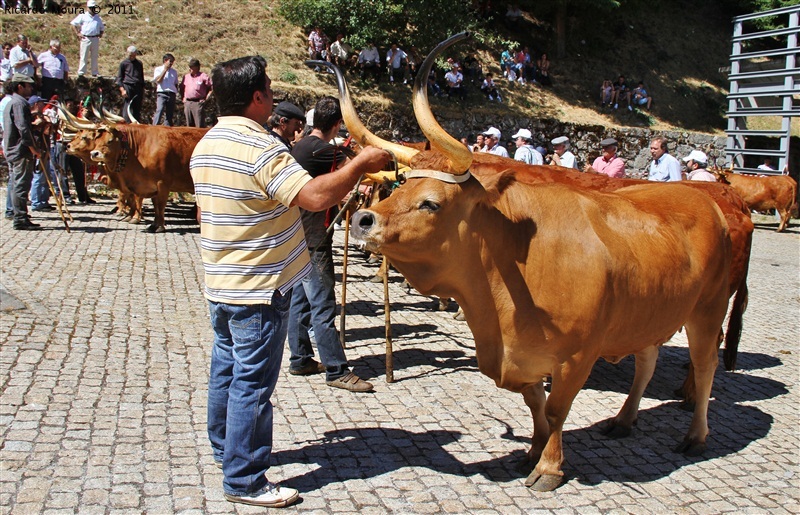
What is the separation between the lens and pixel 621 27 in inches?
1412

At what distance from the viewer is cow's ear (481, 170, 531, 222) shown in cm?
462

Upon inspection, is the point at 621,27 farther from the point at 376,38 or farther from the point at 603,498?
the point at 603,498

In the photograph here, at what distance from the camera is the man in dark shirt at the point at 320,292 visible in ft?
20.8

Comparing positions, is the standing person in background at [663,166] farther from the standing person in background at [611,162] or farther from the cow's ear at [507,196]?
the cow's ear at [507,196]

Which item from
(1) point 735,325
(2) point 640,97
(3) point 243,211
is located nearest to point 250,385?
(3) point 243,211

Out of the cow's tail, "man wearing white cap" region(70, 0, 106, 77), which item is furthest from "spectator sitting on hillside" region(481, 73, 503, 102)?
the cow's tail

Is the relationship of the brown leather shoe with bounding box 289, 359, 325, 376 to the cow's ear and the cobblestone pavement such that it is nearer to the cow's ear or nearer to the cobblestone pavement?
the cobblestone pavement

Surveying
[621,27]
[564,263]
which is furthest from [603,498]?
[621,27]

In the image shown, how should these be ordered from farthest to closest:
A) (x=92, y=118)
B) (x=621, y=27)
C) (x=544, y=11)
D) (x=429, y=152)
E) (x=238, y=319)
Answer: (x=621, y=27) < (x=544, y=11) < (x=92, y=118) < (x=429, y=152) < (x=238, y=319)

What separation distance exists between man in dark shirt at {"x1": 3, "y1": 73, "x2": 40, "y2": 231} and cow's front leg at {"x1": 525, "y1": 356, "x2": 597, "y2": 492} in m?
11.1

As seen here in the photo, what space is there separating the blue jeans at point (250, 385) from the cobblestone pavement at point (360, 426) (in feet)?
0.74

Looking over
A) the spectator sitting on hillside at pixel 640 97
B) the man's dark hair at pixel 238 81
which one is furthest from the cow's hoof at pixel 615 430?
the spectator sitting on hillside at pixel 640 97

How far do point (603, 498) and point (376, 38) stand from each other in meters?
22.1

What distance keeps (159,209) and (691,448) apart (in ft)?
35.9
